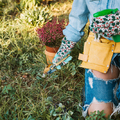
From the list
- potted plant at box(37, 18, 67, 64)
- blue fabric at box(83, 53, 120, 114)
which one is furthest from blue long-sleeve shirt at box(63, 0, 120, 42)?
potted plant at box(37, 18, 67, 64)

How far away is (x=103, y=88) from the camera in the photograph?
1195 mm

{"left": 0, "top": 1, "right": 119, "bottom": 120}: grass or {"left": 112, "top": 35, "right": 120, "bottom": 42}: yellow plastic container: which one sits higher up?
{"left": 112, "top": 35, "right": 120, "bottom": 42}: yellow plastic container

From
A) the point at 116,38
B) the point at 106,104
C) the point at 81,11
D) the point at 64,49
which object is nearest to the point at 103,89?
the point at 106,104

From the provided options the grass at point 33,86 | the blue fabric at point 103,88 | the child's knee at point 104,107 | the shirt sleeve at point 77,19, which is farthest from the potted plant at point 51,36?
the child's knee at point 104,107

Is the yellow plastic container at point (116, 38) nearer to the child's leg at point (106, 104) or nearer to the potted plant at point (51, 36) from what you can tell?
the child's leg at point (106, 104)

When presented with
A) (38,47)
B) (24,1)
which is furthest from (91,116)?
(24,1)

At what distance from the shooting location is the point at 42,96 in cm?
171

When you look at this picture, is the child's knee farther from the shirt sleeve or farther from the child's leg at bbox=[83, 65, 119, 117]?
the shirt sleeve

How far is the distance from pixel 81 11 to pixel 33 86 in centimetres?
116

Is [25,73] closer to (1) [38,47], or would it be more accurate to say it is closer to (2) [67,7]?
(1) [38,47]

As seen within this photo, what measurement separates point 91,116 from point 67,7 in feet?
11.0

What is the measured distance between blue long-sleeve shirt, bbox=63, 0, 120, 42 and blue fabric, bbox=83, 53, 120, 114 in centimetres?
36

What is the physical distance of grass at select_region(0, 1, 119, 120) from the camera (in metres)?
1.54

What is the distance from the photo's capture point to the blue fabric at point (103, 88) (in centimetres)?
119
